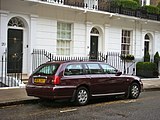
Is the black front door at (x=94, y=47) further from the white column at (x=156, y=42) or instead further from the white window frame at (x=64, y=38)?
the white column at (x=156, y=42)

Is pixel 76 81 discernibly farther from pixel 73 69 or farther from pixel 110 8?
pixel 110 8

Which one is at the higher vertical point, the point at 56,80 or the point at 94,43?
the point at 94,43

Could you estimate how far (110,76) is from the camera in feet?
38.3

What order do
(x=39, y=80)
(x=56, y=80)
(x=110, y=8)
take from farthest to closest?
1. (x=110, y=8)
2. (x=39, y=80)
3. (x=56, y=80)

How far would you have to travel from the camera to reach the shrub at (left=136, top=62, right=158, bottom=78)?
860 inches

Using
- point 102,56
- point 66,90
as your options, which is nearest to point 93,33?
point 102,56

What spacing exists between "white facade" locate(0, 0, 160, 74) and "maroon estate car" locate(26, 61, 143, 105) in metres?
5.70

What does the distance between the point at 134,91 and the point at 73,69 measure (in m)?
3.22

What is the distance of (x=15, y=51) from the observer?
1658 cm

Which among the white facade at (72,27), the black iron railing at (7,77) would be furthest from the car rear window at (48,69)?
the white facade at (72,27)

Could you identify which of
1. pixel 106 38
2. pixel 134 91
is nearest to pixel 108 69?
pixel 134 91

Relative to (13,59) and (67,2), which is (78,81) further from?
(67,2)

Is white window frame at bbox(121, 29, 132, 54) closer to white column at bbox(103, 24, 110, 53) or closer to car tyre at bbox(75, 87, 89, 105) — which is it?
white column at bbox(103, 24, 110, 53)

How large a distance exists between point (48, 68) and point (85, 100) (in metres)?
1.71
